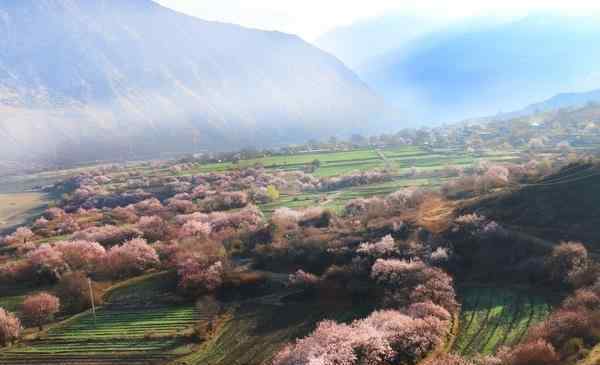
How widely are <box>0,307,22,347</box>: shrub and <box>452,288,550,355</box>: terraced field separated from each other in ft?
81.8

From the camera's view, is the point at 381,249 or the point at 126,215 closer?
the point at 381,249

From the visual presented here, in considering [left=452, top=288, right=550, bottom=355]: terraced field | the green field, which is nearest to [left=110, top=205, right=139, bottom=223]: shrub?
the green field

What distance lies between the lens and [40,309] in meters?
27.5

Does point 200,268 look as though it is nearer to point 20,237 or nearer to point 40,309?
point 40,309

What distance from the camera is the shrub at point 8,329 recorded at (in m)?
25.3

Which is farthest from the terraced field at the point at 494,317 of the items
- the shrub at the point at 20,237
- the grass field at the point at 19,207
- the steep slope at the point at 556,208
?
the grass field at the point at 19,207

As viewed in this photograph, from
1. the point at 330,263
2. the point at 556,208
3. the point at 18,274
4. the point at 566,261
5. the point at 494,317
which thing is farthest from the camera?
the point at 18,274

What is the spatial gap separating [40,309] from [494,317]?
2724 cm

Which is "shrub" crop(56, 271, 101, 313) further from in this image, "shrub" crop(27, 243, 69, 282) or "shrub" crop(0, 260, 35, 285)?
"shrub" crop(0, 260, 35, 285)

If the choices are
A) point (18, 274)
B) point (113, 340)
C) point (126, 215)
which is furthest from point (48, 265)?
point (126, 215)

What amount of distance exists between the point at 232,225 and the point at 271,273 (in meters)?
17.6

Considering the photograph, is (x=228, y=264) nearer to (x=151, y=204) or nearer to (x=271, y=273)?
(x=271, y=273)

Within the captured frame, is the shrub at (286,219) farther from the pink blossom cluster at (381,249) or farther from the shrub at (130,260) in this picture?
the pink blossom cluster at (381,249)

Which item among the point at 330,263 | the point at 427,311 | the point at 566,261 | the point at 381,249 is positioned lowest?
the point at 330,263
